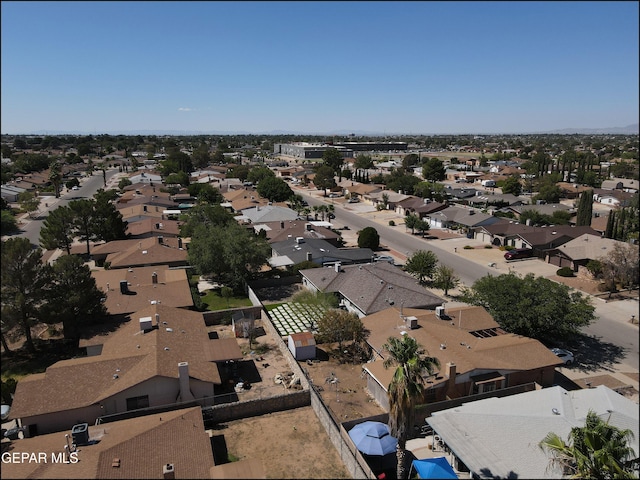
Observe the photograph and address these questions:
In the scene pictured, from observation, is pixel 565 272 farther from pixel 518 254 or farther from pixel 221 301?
pixel 221 301

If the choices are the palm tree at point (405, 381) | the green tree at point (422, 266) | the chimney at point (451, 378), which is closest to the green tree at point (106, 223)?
the green tree at point (422, 266)

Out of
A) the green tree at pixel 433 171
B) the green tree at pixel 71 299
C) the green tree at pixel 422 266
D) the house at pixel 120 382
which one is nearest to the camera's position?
the house at pixel 120 382

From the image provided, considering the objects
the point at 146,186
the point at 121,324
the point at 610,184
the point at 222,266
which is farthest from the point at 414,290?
the point at 610,184

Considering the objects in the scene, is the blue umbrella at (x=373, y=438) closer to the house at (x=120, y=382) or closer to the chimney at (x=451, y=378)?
the chimney at (x=451, y=378)

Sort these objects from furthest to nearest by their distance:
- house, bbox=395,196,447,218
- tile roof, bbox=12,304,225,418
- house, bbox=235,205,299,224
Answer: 1. house, bbox=395,196,447,218
2. house, bbox=235,205,299,224
3. tile roof, bbox=12,304,225,418

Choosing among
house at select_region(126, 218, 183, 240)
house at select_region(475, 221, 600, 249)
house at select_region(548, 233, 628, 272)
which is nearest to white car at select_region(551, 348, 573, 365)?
house at select_region(548, 233, 628, 272)

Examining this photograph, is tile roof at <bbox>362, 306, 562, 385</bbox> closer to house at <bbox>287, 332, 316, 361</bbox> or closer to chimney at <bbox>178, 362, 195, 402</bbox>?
house at <bbox>287, 332, 316, 361</bbox>

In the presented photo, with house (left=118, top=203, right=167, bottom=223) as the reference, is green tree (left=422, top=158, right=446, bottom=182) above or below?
above
